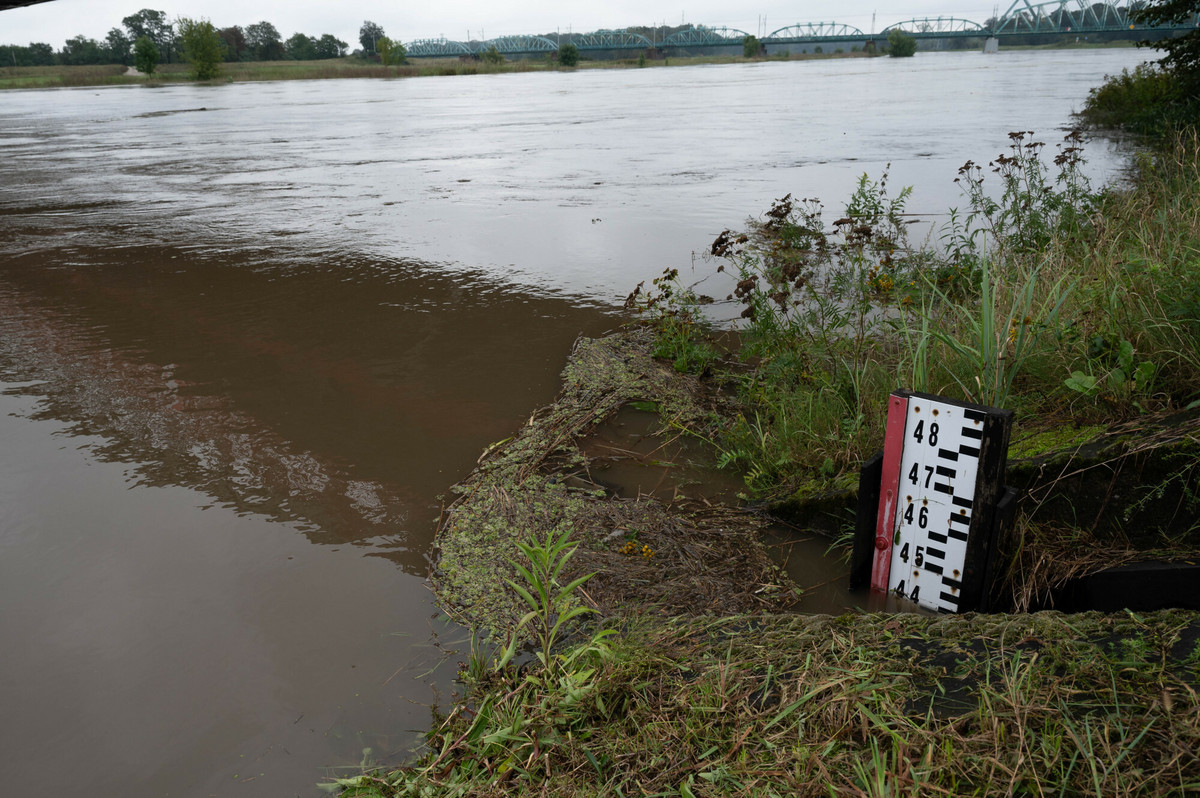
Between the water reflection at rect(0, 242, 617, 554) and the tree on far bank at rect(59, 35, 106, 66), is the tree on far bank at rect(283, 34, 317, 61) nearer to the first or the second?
the tree on far bank at rect(59, 35, 106, 66)

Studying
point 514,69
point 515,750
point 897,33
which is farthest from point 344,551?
point 897,33

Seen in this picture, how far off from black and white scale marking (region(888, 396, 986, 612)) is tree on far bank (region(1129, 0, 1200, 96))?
12.5 metres

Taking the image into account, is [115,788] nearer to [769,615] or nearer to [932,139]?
[769,615]

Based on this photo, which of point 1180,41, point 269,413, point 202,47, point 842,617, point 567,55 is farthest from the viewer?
point 567,55

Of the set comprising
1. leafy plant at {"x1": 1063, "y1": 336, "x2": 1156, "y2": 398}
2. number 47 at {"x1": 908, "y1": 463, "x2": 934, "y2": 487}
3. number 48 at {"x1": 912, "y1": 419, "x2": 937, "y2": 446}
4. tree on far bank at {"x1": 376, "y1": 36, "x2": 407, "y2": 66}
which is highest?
tree on far bank at {"x1": 376, "y1": 36, "x2": 407, "y2": 66}

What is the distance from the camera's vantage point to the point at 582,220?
385 inches

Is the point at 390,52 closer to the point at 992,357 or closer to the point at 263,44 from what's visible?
the point at 263,44

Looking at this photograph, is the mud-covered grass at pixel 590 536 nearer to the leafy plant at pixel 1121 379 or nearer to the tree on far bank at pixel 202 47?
the leafy plant at pixel 1121 379

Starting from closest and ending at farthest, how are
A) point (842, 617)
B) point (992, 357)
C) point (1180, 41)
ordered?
point (842, 617) < point (992, 357) < point (1180, 41)

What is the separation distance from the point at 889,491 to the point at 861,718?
1177 millimetres

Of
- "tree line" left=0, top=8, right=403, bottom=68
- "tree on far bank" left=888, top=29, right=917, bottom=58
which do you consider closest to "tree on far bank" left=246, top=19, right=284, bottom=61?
"tree line" left=0, top=8, right=403, bottom=68

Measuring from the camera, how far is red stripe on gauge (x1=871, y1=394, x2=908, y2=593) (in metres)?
2.76

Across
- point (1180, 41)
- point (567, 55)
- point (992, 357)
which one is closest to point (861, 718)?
point (992, 357)

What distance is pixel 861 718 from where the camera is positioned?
186 centimetres
